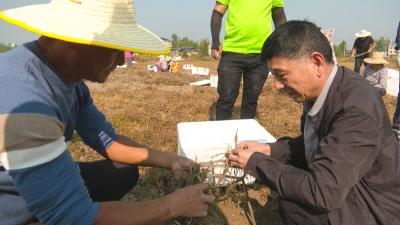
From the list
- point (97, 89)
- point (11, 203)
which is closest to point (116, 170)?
point (11, 203)

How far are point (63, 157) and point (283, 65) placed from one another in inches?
41.4

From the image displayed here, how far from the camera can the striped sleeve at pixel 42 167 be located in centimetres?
115

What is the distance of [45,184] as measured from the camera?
47.4 inches

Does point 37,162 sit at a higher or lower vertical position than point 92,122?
higher

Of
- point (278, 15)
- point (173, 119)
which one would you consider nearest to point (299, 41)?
point (278, 15)

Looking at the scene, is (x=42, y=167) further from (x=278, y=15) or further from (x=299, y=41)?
(x=278, y=15)

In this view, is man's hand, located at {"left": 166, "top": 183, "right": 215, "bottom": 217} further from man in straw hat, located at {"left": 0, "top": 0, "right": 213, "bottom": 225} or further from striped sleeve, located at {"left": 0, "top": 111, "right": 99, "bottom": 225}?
striped sleeve, located at {"left": 0, "top": 111, "right": 99, "bottom": 225}

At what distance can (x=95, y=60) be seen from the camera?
4.43ft

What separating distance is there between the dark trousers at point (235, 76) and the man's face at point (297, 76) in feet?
6.65

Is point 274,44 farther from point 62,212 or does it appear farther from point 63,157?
point 62,212

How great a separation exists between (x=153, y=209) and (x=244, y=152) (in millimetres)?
765

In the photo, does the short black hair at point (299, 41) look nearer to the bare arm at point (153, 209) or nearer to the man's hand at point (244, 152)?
the man's hand at point (244, 152)

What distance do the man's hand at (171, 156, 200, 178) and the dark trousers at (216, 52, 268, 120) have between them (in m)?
1.69

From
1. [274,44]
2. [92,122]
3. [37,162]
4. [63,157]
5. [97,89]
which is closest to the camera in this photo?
[37,162]
